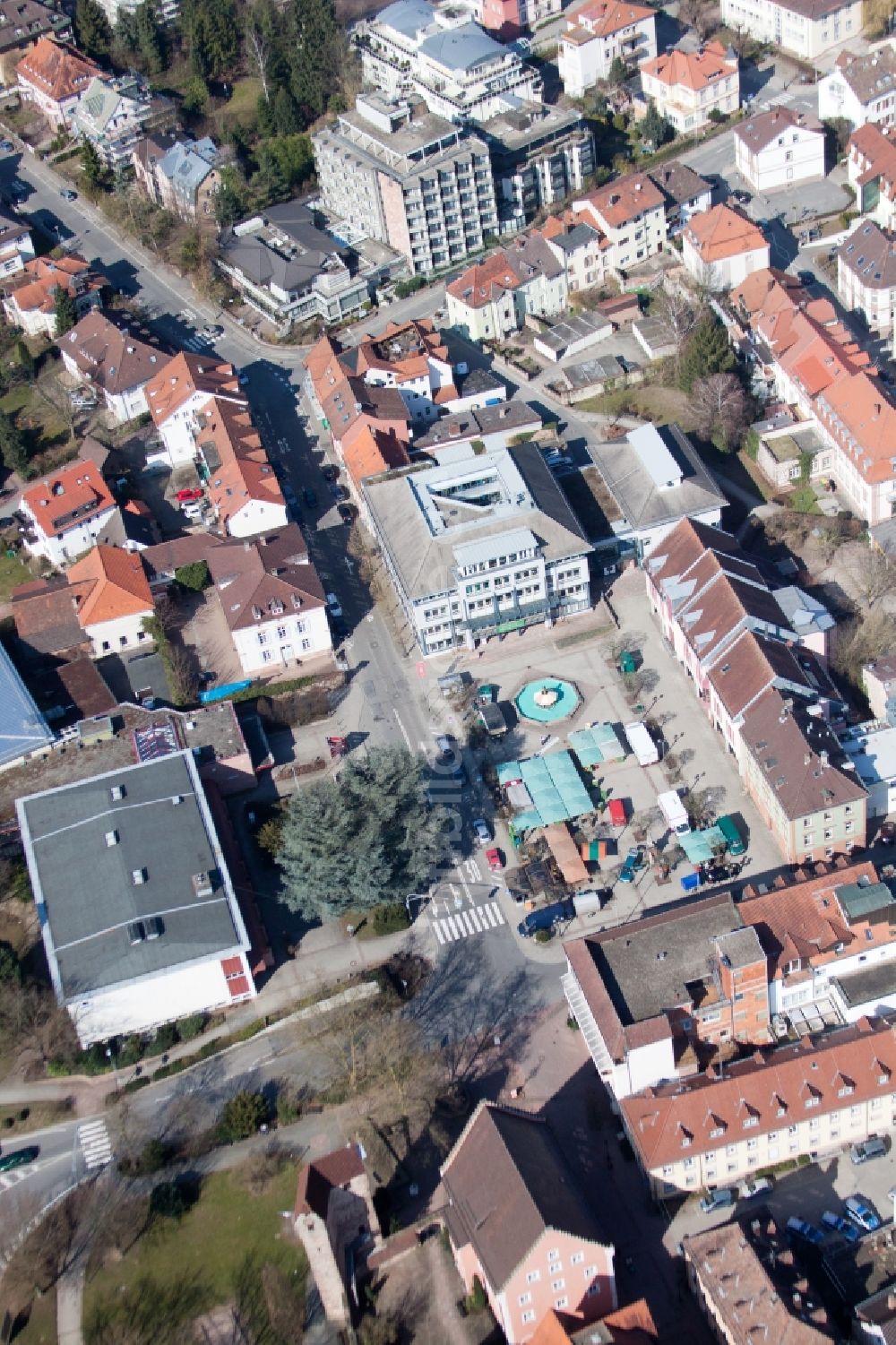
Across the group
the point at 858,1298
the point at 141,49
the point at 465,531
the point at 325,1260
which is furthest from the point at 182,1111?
the point at 141,49

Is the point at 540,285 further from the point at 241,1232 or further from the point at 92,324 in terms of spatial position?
the point at 241,1232

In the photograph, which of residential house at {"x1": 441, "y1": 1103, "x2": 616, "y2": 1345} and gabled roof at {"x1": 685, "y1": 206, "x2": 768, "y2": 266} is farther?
gabled roof at {"x1": 685, "y1": 206, "x2": 768, "y2": 266}

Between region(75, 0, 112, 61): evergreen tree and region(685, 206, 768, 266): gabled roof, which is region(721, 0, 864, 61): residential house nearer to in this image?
region(685, 206, 768, 266): gabled roof

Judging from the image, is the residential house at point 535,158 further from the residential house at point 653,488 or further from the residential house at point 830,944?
the residential house at point 830,944

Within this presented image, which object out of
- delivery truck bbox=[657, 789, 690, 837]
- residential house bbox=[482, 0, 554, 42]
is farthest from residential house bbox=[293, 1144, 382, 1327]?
residential house bbox=[482, 0, 554, 42]

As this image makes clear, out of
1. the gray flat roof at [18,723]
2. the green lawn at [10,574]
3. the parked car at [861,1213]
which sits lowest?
the parked car at [861,1213]

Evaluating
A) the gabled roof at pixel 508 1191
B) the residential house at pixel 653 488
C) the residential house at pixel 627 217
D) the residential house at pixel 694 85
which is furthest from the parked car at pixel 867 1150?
the residential house at pixel 694 85

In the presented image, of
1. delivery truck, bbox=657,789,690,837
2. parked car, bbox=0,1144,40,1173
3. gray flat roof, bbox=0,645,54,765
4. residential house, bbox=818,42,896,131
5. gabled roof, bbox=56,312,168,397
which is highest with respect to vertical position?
residential house, bbox=818,42,896,131
